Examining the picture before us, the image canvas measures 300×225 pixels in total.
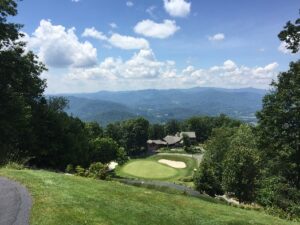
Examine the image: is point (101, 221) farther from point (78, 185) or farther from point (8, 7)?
point (8, 7)

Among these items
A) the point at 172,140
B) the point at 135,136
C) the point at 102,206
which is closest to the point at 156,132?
the point at 172,140

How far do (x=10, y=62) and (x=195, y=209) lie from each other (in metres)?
23.6

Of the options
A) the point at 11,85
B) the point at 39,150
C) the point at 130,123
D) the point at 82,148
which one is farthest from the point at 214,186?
the point at 130,123

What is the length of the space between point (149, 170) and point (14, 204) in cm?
8513

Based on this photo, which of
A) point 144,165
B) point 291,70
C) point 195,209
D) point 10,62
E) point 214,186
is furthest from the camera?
point 144,165

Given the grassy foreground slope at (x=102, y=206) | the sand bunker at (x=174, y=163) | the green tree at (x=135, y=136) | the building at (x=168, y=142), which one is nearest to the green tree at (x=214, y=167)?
the sand bunker at (x=174, y=163)

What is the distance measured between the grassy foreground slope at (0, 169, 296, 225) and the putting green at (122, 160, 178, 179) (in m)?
Result: 71.7

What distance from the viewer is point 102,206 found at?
13.7m

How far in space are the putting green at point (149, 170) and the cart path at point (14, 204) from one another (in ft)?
244

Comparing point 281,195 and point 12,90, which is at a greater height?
point 12,90

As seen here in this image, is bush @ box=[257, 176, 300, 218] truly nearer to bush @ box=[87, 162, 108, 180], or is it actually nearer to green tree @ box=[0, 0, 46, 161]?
bush @ box=[87, 162, 108, 180]

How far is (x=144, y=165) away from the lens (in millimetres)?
103688

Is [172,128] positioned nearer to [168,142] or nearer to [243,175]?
[168,142]

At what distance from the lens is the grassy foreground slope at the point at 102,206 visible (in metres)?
12.1
